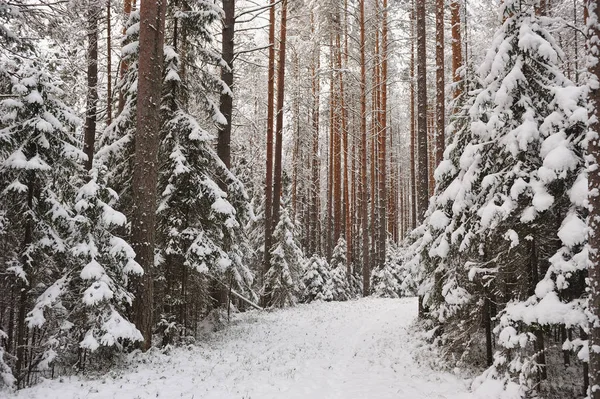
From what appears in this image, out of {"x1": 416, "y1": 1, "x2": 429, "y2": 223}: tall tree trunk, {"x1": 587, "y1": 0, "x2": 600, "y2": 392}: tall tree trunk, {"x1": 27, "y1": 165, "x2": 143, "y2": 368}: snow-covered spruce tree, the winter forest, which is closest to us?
{"x1": 587, "y1": 0, "x2": 600, "y2": 392}: tall tree trunk

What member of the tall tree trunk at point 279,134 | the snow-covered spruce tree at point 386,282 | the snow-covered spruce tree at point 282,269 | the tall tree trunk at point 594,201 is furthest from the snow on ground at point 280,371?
the snow-covered spruce tree at point 386,282

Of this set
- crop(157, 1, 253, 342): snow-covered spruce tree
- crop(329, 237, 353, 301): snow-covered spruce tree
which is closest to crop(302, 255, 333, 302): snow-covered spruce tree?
crop(329, 237, 353, 301): snow-covered spruce tree

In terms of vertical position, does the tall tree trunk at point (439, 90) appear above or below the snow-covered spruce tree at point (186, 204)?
above

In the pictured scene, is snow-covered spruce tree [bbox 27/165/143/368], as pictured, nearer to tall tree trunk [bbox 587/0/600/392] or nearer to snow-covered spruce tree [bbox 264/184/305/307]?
tall tree trunk [bbox 587/0/600/392]

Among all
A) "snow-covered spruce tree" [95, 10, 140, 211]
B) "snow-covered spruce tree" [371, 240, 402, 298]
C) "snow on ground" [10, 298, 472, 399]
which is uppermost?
"snow-covered spruce tree" [95, 10, 140, 211]

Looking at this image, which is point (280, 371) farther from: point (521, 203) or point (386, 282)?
point (386, 282)

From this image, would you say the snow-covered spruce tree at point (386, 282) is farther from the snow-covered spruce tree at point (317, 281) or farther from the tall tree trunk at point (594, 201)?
the tall tree trunk at point (594, 201)

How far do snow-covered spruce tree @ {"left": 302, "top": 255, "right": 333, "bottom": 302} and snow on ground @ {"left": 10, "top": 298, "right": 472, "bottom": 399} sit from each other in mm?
9639

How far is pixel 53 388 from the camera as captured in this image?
22.1ft

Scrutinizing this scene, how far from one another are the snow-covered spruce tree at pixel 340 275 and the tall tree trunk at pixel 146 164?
629 inches

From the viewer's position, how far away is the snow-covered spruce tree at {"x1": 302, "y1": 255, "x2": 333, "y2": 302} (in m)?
23.2

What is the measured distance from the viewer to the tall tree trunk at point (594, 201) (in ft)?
14.4

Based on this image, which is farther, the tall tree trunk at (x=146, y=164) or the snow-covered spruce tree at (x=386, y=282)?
the snow-covered spruce tree at (x=386, y=282)

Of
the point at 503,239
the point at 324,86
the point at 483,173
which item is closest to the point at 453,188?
the point at 483,173
